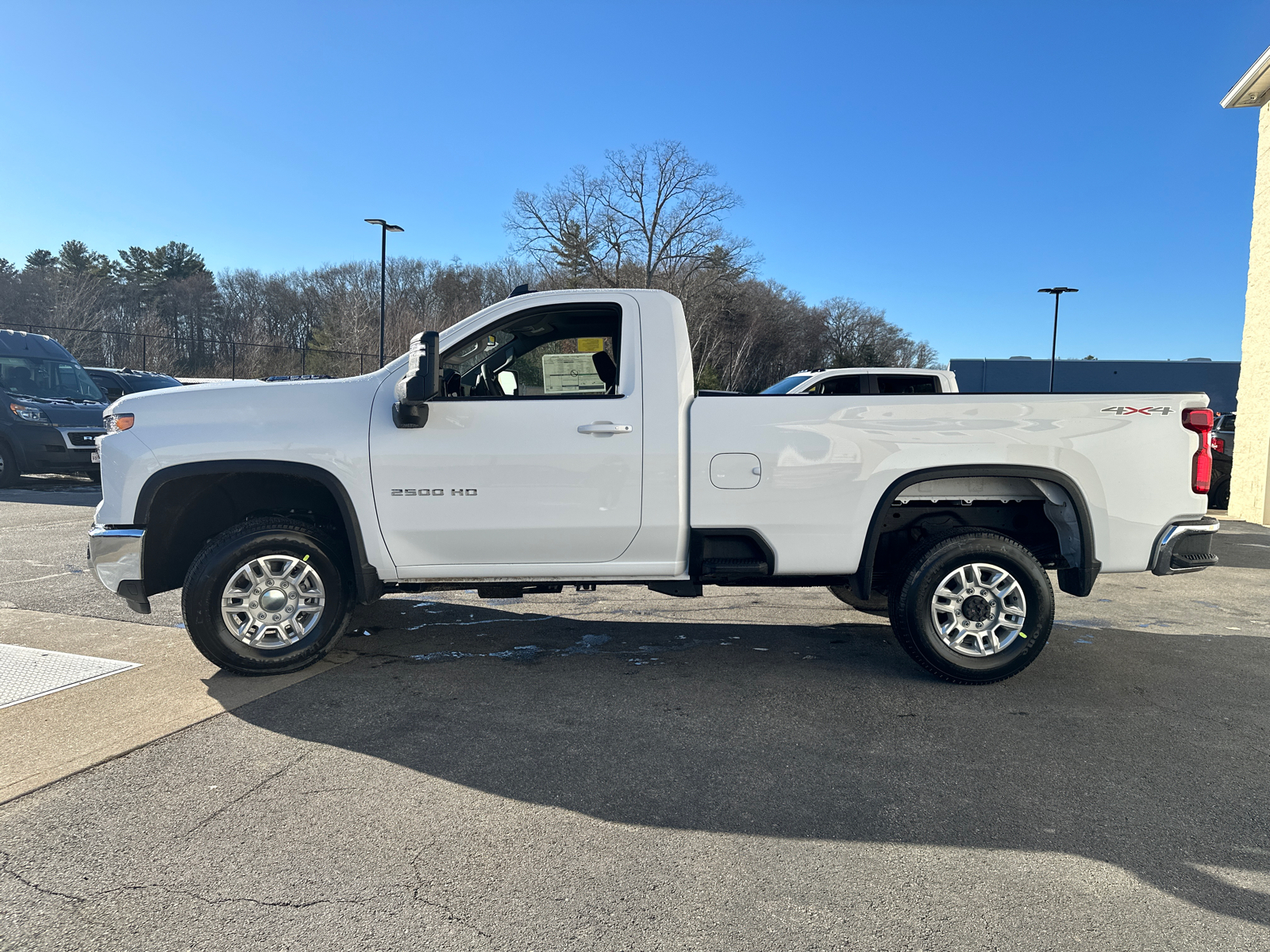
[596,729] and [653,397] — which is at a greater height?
[653,397]

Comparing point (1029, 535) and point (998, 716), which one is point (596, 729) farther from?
point (1029, 535)

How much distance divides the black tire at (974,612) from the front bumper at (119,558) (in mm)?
4153

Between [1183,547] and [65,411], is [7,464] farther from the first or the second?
[1183,547]

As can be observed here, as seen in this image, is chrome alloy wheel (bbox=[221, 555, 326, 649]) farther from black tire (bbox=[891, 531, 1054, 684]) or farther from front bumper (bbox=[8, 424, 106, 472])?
front bumper (bbox=[8, 424, 106, 472])

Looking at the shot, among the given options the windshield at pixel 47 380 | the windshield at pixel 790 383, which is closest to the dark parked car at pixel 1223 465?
the windshield at pixel 790 383

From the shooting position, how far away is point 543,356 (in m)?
4.93

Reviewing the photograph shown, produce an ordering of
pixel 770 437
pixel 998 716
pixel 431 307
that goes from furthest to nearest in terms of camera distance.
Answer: pixel 431 307
pixel 770 437
pixel 998 716

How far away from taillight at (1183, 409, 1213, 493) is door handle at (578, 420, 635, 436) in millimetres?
3045

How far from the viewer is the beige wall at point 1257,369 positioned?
11789mm

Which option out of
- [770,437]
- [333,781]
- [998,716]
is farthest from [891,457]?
[333,781]

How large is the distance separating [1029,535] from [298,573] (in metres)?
4.36

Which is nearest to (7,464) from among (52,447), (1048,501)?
(52,447)

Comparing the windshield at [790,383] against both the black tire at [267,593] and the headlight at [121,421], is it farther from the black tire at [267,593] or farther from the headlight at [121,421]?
the headlight at [121,421]

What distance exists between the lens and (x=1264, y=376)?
11883 millimetres
